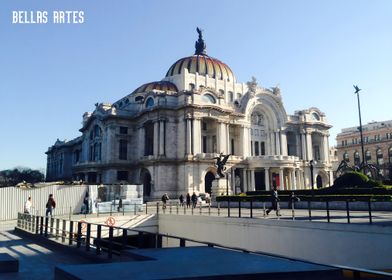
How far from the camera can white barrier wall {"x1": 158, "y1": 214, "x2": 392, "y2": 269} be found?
1361 centimetres

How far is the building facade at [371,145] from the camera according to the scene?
81794 mm

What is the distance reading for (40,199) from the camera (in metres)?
30.7

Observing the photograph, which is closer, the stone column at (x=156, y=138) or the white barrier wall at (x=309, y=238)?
the white barrier wall at (x=309, y=238)

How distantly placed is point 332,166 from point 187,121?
117 feet

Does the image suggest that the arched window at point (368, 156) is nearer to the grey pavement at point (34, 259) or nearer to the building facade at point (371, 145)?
the building facade at point (371, 145)

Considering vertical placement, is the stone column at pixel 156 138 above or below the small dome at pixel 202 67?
below

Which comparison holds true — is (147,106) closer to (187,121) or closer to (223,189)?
(187,121)

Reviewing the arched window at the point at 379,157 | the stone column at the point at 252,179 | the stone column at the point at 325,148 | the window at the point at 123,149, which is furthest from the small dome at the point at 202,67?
the arched window at the point at 379,157

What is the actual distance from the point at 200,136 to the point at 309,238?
4056 cm

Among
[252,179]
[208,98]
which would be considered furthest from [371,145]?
[208,98]

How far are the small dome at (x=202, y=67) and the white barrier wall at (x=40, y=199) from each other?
3883 cm

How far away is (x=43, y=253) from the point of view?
13055 millimetres

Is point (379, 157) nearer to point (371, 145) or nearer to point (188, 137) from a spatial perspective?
point (371, 145)

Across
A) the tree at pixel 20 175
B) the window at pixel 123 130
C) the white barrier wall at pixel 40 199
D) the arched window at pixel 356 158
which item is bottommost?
the white barrier wall at pixel 40 199
